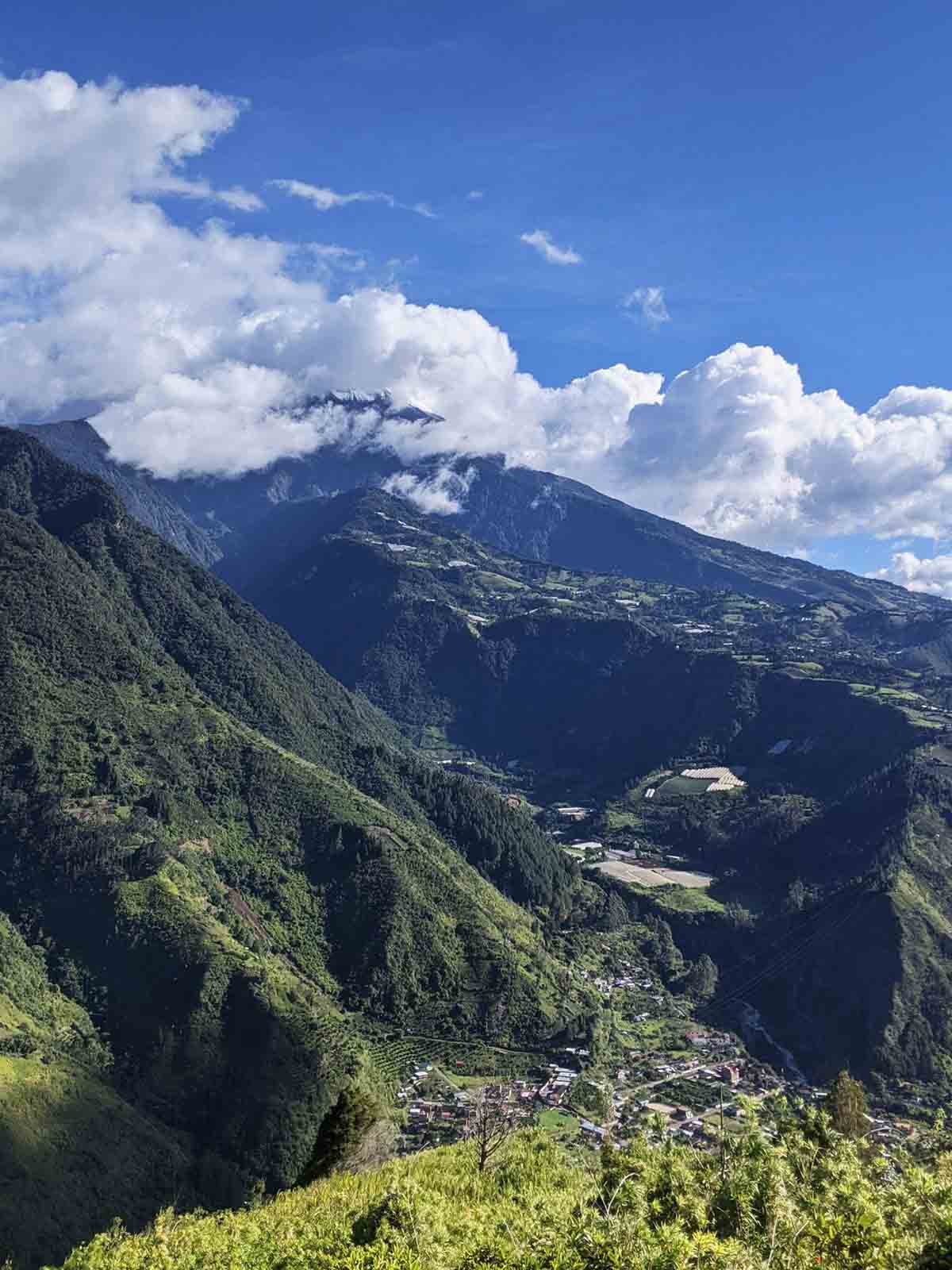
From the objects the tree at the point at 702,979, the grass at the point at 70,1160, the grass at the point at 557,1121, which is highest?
the tree at the point at 702,979

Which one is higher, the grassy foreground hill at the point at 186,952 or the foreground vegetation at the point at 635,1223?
the foreground vegetation at the point at 635,1223

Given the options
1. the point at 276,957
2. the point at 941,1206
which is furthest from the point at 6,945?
the point at 941,1206

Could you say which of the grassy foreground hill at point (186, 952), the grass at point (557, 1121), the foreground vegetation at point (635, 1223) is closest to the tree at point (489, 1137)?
the foreground vegetation at point (635, 1223)

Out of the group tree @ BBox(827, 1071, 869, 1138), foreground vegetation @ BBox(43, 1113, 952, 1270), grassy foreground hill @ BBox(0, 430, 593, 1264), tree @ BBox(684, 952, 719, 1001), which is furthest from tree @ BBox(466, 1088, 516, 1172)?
tree @ BBox(684, 952, 719, 1001)

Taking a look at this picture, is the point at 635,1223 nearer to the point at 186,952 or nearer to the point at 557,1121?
the point at 557,1121

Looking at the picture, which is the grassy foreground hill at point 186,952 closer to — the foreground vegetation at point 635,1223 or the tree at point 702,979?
the tree at point 702,979

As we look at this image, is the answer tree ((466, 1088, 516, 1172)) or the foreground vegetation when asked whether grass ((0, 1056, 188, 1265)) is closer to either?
tree ((466, 1088, 516, 1172))

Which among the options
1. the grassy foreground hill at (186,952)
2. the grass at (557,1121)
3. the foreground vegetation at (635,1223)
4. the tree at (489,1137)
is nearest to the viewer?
the foreground vegetation at (635,1223)
